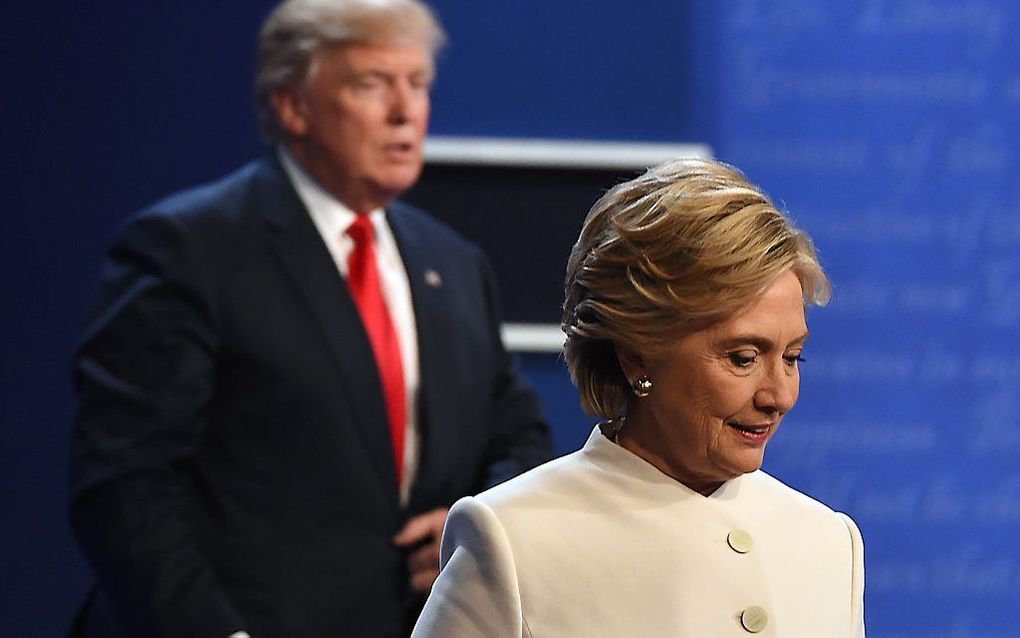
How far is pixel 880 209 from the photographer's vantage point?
386 centimetres

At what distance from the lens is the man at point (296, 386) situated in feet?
9.08

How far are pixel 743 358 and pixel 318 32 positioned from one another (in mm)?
1588

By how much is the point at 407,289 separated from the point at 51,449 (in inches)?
39.8

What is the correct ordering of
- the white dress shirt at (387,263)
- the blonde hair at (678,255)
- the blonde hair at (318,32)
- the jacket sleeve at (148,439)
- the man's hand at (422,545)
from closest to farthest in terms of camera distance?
1. the blonde hair at (678,255)
2. the jacket sleeve at (148,439)
3. the man's hand at (422,545)
4. the white dress shirt at (387,263)
5. the blonde hair at (318,32)

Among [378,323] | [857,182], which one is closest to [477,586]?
[378,323]

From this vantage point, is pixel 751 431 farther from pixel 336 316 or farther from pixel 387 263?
pixel 387 263

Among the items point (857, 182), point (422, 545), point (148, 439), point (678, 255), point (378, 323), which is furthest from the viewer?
point (857, 182)

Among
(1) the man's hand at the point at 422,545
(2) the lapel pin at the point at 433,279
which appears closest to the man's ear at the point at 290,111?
(2) the lapel pin at the point at 433,279

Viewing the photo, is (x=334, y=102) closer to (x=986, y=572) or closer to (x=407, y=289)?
(x=407, y=289)

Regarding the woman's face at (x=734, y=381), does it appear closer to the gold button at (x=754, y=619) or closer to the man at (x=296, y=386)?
the gold button at (x=754, y=619)

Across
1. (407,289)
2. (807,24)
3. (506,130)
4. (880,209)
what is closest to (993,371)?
(880,209)

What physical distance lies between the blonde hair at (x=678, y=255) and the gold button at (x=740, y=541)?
0.75 ft

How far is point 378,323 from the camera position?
3041 mm

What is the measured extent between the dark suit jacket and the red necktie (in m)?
0.04
